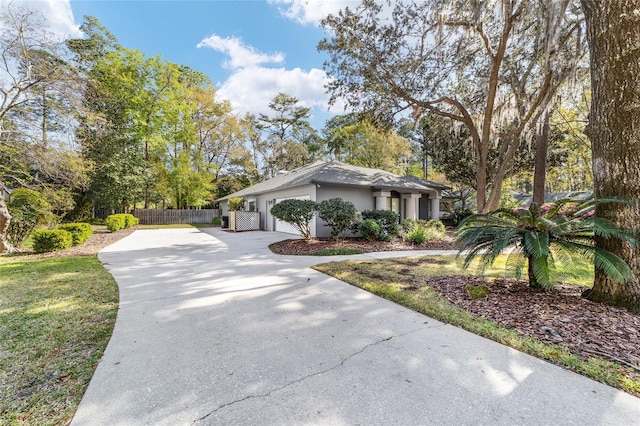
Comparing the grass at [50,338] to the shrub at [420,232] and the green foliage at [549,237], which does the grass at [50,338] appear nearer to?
the green foliage at [549,237]

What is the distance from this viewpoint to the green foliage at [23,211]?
850 centimetres

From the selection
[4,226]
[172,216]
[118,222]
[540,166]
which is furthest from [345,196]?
[172,216]

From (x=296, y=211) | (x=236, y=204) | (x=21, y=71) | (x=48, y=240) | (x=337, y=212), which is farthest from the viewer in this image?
(x=236, y=204)

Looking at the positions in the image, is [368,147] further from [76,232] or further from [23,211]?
[23,211]

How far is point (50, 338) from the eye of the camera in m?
2.94

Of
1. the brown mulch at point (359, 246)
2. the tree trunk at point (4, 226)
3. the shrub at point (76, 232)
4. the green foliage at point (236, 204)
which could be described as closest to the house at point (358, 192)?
the brown mulch at point (359, 246)

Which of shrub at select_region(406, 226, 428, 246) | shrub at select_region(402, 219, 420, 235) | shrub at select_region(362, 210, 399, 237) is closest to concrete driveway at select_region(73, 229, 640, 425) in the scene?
shrub at select_region(406, 226, 428, 246)

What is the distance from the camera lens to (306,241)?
10.6m

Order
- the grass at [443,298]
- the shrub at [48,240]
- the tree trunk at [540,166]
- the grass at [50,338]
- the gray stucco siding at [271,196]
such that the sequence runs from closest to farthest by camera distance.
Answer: the grass at [50,338], the grass at [443,298], the shrub at [48,240], the tree trunk at [540,166], the gray stucco siding at [271,196]

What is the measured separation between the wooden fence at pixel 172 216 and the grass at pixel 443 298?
2206 cm

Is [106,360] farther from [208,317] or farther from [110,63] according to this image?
[110,63]

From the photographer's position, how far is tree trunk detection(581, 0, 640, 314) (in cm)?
318

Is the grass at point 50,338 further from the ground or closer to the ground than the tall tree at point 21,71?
closer to the ground

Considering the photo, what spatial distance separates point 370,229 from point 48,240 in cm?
1040
